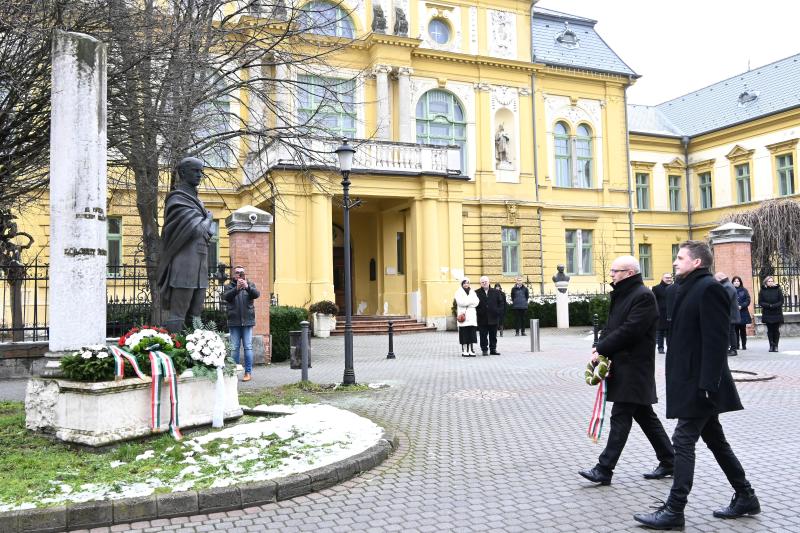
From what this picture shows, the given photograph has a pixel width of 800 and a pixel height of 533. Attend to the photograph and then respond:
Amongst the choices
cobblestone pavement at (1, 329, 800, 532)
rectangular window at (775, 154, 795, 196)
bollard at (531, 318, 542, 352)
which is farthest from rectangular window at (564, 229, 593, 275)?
cobblestone pavement at (1, 329, 800, 532)

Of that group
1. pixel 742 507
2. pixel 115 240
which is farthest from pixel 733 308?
pixel 115 240

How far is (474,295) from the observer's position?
16281 millimetres

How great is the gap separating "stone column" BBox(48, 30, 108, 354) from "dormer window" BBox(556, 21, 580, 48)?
32.8 metres

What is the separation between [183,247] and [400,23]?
81.0 feet

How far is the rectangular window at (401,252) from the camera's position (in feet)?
91.3

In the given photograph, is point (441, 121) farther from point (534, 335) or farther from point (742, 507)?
point (742, 507)

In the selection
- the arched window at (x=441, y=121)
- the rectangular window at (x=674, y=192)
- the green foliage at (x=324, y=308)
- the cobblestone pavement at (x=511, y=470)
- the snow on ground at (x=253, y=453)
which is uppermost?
the arched window at (x=441, y=121)

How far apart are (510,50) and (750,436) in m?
28.8

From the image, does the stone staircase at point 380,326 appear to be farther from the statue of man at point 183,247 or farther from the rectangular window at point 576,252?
the statue of man at point 183,247

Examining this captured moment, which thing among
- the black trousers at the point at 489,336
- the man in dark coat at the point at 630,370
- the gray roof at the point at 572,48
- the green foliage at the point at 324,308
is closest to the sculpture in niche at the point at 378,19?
the gray roof at the point at 572,48

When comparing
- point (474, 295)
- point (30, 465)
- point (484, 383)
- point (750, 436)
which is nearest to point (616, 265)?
point (750, 436)

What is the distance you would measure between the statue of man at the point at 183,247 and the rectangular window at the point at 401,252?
785 inches

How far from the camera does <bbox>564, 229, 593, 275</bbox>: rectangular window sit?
3513 centimetres

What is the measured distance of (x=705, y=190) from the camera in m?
43.2
